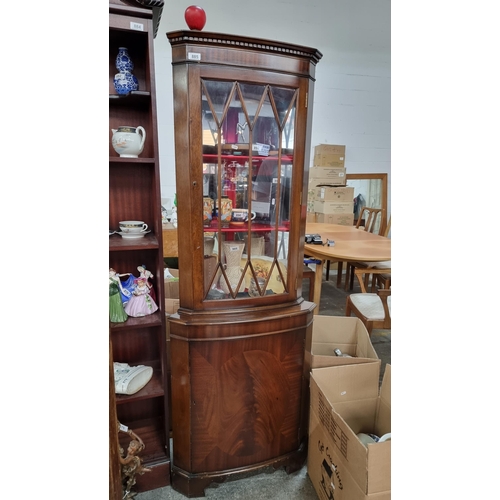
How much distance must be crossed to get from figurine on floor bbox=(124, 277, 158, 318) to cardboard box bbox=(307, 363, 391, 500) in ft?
2.37

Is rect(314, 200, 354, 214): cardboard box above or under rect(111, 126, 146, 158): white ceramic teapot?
under

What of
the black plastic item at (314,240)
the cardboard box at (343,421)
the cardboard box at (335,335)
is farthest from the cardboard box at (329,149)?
the cardboard box at (343,421)

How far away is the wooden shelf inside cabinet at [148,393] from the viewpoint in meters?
1.31

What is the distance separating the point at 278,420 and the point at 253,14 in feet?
12.1

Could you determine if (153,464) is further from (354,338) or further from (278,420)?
(354,338)

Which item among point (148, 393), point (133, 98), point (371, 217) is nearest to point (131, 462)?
point (148, 393)

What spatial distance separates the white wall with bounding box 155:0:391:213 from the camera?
347 centimetres

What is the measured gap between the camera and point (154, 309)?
1.42 m

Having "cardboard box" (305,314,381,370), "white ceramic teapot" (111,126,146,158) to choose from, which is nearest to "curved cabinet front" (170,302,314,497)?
"cardboard box" (305,314,381,370)

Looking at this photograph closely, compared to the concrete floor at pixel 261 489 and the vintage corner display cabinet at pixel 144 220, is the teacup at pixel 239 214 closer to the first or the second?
the vintage corner display cabinet at pixel 144 220

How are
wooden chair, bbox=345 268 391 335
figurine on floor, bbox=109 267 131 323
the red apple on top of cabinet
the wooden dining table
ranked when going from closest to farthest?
1. the red apple on top of cabinet
2. figurine on floor, bbox=109 267 131 323
3. wooden chair, bbox=345 268 391 335
4. the wooden dining table

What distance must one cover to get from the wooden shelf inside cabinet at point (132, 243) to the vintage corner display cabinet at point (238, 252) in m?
0.12

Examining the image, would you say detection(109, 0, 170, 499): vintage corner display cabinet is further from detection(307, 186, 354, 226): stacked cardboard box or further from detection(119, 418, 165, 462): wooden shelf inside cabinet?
detection(307, 186, 354, 226): stacked cardboard box
